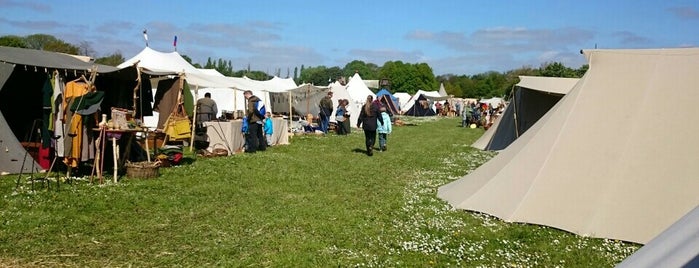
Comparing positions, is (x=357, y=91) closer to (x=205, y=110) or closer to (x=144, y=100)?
(x=205, y=110)

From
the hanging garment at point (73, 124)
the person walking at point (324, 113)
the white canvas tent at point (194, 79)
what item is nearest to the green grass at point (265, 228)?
the hanging garment at point (73, 124)

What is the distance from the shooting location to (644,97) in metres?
7.38

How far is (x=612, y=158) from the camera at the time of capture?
23.6 ft

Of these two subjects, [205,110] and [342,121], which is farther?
[342,121]

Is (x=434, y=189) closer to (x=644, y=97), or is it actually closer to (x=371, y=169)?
(x=371, y=169)

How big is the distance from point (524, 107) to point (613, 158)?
976cm

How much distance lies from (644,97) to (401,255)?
4133mm

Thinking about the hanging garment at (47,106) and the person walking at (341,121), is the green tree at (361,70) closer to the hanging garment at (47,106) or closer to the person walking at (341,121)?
the person walking at (341,121)

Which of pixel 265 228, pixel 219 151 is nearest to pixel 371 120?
pixel 219 151

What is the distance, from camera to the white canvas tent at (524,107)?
1404 centimetres

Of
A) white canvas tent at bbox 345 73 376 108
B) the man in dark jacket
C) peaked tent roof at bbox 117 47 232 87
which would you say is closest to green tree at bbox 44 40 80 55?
white canvas tent at bbox 345 73 376 108

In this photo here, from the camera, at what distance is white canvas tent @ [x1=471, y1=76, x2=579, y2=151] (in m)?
14.0

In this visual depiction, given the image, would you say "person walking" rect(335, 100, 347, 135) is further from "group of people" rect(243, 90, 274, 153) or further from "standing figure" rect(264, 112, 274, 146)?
"group of people" rect(243, 90, 274, 153)

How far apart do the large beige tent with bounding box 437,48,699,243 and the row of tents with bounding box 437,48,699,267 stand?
11 mm
